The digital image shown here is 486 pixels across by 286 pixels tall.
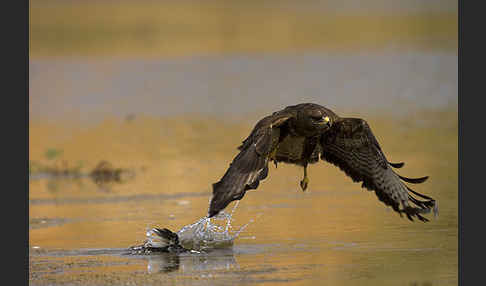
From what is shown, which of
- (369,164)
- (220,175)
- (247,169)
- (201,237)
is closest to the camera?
(247,169)

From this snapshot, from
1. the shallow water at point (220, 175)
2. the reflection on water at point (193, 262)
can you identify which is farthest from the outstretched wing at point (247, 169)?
the reflection on water at point (193, 262)

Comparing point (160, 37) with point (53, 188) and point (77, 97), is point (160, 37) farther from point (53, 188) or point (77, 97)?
point (53, 188)

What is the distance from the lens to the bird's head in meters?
10.8

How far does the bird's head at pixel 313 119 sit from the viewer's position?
35.3 ft

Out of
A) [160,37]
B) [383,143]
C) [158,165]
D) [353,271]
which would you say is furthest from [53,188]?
[160,37]

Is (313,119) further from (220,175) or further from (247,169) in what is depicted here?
(220,175)

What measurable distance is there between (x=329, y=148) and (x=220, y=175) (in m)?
4.58

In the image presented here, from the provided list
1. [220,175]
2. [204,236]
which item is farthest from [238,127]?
[204,236]

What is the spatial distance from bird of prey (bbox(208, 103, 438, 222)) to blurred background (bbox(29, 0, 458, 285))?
529 millimetres

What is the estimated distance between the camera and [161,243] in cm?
1170

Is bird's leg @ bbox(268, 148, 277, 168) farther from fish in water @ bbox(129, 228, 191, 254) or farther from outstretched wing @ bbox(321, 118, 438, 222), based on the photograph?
fish in water @ bbox(129, 228, 191, 254)

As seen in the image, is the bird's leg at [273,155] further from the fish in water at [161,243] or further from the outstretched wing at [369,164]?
the fish in water at [161,243]

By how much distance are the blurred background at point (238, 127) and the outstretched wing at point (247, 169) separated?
83cm

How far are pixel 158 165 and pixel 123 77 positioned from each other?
6.98 meters
